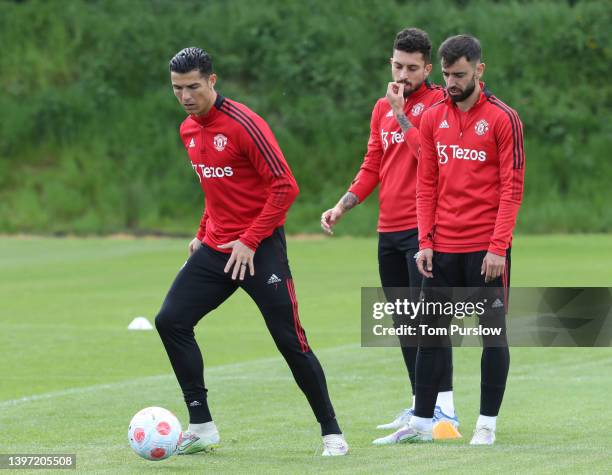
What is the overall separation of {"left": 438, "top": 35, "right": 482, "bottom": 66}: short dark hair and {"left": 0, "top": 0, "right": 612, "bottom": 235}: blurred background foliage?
89.0 ft

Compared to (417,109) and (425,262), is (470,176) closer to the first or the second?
(425,262)

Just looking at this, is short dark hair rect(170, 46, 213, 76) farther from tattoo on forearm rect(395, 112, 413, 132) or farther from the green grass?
the green grass

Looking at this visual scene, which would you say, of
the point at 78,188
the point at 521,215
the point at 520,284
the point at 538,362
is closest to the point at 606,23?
the point at 521,215

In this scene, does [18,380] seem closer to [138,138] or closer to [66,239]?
[66,239]

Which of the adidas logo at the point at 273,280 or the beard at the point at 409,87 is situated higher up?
the beard at the point at 409,87

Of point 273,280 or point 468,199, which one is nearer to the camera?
point 273,280

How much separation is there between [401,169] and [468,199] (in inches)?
41.4

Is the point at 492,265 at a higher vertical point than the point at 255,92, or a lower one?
higher

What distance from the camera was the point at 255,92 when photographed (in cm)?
4022

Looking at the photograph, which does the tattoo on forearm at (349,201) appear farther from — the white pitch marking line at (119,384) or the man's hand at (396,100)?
the white pitch marking line at (119,384)

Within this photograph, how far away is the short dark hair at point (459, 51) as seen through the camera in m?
7.68

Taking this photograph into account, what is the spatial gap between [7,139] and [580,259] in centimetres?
1897

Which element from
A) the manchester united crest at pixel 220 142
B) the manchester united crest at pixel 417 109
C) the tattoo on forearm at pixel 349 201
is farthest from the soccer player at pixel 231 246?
the manchester united crest at pixel 417 109

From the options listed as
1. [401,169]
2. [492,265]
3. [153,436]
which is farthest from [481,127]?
[153,436]
